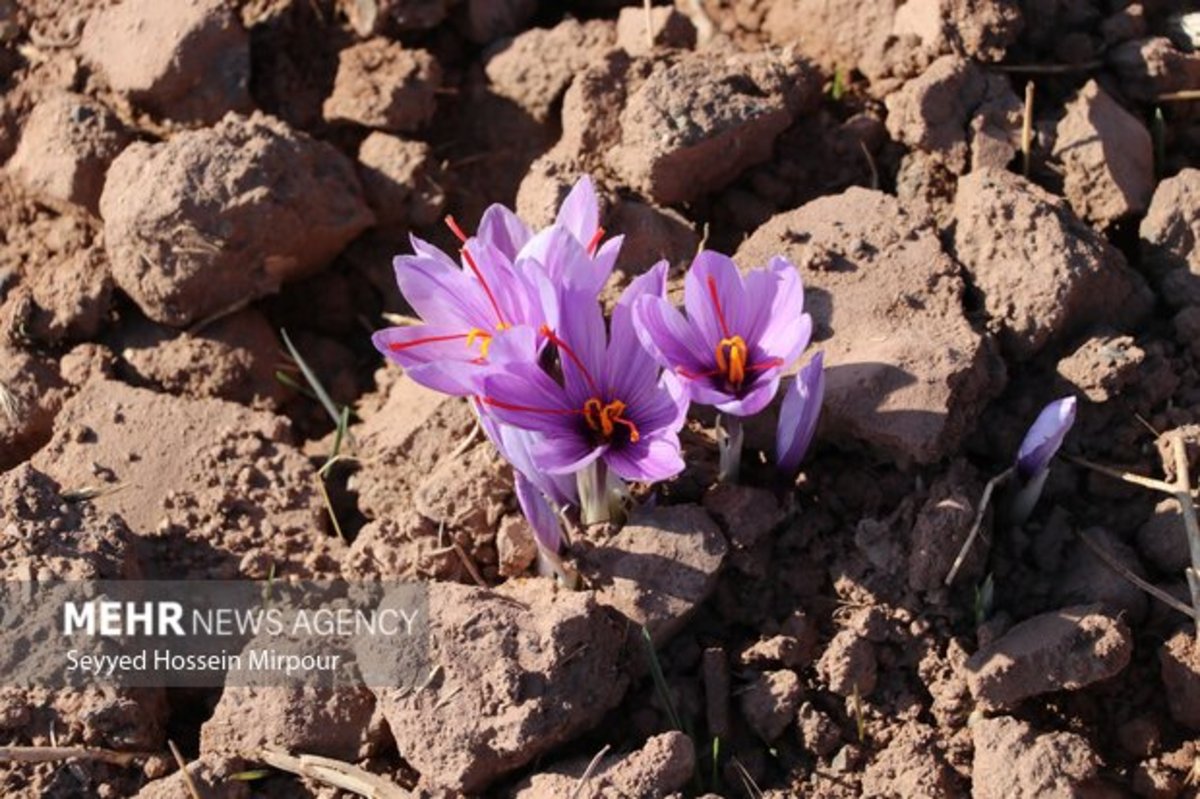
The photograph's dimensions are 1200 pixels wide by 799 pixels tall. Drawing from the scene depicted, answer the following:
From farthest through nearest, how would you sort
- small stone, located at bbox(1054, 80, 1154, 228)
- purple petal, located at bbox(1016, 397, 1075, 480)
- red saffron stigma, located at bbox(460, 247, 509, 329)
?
small stone, located at bbox(1054, 80, 1154, 228), purple petal, located at bbox(1016, 397, 1075, 480), red saffron stigma, located at bbox(460, 247, 509, 329)

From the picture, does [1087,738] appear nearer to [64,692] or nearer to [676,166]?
[676,166]

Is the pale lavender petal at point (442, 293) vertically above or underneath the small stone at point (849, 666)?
above

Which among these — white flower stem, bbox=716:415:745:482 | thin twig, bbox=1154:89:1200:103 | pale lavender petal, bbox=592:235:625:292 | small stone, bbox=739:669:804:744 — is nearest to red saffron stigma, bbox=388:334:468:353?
pale lavender petal, bbox=592:235:625:292

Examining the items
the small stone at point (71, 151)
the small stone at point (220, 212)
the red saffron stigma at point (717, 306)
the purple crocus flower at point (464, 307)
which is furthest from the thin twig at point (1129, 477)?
the small stone at point (71, 151)

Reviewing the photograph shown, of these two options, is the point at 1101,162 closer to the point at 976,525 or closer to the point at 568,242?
the point at 976,525

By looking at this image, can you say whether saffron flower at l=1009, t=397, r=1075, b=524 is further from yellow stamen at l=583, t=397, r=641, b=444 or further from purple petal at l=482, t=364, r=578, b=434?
purple petal at l=482, t=364, r=578, b=434

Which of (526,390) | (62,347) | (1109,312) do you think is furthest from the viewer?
(62,347)

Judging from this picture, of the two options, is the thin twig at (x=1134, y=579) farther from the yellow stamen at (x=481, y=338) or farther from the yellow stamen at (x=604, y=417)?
the yellow stamen at (x=481, y=338)

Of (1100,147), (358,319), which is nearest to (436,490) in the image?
(358,319)
